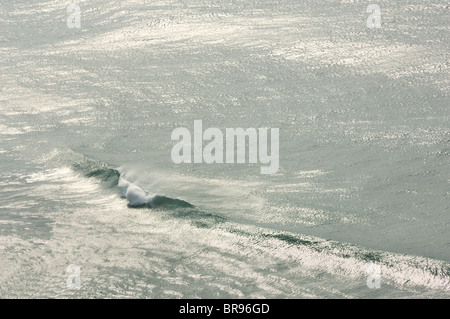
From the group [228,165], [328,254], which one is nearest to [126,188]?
[228,165]

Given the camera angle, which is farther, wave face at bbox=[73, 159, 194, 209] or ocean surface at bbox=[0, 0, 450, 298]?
wave face at bbox=[73, 159, 194, 209]

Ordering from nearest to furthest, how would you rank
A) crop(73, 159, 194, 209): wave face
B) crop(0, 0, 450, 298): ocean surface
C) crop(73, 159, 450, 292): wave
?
crop(73, 159, 450, 292): wave
crop(0, 0, 450, 298): ocean surface
crop(73, 159, 194, 209): wave face

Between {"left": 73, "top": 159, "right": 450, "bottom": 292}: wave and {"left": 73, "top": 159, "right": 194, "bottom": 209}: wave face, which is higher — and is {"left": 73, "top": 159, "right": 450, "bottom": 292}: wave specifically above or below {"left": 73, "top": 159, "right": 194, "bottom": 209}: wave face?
below

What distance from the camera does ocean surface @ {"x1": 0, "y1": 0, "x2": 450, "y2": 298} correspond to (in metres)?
2.62

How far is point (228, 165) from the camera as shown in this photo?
11.2ft

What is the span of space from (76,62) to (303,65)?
1.57m

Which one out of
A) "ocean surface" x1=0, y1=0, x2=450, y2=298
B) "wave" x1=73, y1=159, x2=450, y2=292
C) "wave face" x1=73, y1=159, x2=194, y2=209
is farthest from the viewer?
"wave face" x1=73, y1=159, x2=194, y2=209

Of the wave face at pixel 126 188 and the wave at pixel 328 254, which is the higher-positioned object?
the wave face at pixel 126 188

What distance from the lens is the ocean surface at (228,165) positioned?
2617 millimetres

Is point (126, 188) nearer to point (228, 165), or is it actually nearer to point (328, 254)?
point (228, 165)

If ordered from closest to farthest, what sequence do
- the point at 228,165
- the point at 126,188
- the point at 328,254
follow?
1. the point at 328,254
2. the point at 126,188
3. the point at 228,165

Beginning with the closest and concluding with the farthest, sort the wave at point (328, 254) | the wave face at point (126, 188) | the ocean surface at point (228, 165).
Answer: the wave at point (328, 254)
the ocean surface at point (228, 165)
the wave face at point (126, 188)

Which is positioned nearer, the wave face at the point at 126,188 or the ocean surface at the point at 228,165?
the ocean surface at the point at 228,165

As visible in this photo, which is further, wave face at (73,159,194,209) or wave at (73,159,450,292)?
wave face at (73,159,194,209)
